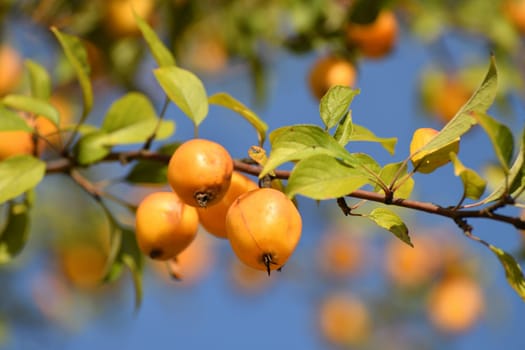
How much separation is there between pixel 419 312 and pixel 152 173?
2396 mm

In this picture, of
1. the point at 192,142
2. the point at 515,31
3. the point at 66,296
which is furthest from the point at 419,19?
the point at 66,296

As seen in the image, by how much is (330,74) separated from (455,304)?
1648 mm

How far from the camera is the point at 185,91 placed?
43.4 inches

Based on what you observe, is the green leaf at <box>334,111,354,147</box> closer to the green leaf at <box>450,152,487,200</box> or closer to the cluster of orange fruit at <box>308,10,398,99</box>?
the green leaf at <box>450,152,487,200</box>

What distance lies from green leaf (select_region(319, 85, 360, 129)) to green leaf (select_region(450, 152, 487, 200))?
16cm

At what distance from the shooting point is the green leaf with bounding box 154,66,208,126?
1079 millimetres

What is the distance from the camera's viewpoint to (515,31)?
2.34m

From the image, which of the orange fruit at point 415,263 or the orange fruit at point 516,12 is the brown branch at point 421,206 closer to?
the orange fruit at point 516,12

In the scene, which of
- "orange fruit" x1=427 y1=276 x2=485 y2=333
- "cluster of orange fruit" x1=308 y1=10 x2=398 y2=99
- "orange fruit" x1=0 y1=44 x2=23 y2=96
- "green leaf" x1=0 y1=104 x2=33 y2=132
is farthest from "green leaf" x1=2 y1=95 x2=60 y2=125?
"orange fruit" x1=427 y1=276 x2=485 y2=333

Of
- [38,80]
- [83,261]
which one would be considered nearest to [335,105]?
[38,80]

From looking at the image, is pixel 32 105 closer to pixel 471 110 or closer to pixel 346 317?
pixel 471 110

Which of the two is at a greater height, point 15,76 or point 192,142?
point 192,142

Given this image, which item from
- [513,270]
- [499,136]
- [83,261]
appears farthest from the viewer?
[83,261]

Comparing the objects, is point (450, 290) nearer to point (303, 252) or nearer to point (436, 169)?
point (303, 252)
